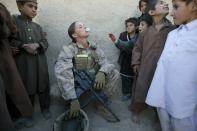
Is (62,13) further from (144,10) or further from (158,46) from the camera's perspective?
(158,46)

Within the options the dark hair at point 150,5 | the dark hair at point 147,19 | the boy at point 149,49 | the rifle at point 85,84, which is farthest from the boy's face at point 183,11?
the rifle at point 85,84

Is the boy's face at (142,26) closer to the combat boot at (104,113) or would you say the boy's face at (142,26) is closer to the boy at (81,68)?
the boy at (81,68)

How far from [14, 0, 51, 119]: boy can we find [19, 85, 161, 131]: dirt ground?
337 mm

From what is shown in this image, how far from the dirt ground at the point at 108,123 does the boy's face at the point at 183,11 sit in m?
1.29

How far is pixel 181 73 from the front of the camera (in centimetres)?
246

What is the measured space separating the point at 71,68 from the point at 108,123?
72 cm

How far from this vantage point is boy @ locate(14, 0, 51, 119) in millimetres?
3257

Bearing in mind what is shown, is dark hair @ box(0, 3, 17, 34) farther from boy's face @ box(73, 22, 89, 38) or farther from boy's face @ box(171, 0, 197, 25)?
boy's face @ box(171, 0, 197, 25)

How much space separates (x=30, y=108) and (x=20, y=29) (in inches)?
32.5

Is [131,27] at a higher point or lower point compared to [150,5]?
lower

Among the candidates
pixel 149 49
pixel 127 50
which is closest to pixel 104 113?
pixel 127 50

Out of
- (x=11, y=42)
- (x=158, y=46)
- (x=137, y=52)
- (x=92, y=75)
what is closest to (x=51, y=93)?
(x=92, y=75)

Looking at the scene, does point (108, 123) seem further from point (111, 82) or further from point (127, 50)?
point (127, 50)

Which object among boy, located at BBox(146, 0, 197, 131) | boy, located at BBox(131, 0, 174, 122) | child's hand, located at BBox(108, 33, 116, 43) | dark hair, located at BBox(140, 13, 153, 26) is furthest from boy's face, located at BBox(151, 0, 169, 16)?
child's hand, located at BBox(108, 33, 116, 43)
